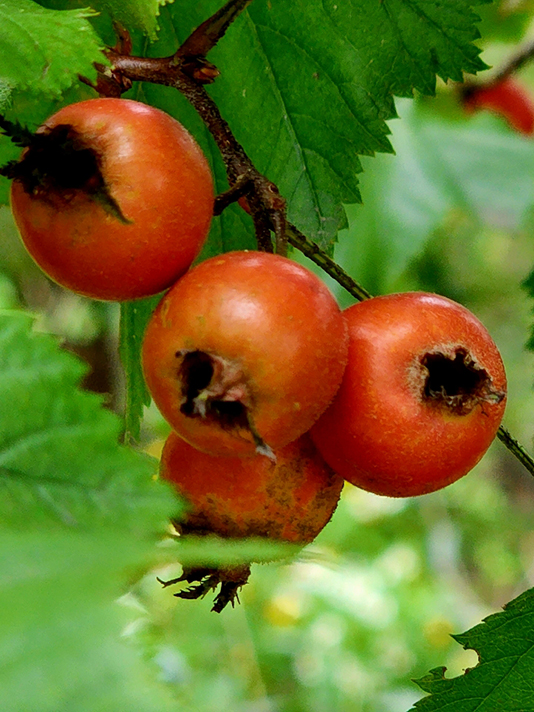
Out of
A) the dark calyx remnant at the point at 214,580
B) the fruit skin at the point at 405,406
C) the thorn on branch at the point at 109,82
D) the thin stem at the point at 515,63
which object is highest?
the thorn on branch at the point at 109,82

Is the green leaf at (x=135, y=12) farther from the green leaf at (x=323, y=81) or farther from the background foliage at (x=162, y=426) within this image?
the green leaf at (x=323, y=81)

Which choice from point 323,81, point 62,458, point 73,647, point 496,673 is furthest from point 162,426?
point 73,647

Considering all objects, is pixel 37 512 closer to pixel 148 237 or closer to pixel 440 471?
pixel 148 237

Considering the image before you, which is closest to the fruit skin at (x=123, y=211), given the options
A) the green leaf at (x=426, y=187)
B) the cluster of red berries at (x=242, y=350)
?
the cluster of red berries at (x=242, y=350)

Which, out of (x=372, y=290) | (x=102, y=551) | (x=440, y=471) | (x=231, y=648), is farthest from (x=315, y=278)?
A: (x=231, y=648)

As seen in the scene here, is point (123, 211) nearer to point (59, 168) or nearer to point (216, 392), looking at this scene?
point (59, 168)

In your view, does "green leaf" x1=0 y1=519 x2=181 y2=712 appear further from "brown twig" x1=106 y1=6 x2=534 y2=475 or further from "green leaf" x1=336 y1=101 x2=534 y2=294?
"green leaf" x1=336 y1=101 x2=534 y2=294

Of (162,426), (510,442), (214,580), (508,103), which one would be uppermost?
(510,442)
